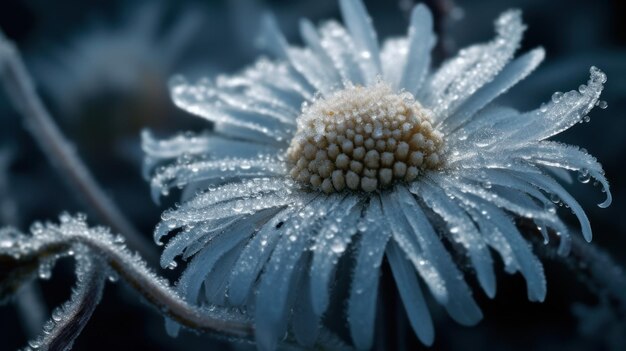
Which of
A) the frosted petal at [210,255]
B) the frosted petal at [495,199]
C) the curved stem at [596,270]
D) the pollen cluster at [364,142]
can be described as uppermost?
the pollen cluster at [364,142]

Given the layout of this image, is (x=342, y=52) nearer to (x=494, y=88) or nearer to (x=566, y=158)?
(x=494, y=88)

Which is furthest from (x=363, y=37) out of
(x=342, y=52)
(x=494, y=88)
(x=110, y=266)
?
(x=110, y=266)

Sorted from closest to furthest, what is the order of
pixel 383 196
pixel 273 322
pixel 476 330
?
pixel 273 322
pixel 383 196
pixel 476 330

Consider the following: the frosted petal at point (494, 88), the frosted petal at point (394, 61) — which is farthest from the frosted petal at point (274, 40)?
the frosted petal at point (494, 88)

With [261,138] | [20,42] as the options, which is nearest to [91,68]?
[20,42]

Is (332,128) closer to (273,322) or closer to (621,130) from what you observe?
(273,322)

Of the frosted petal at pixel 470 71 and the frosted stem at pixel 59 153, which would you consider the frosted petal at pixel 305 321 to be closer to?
the frosted petal at pixel 470 71

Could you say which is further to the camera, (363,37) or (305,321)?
(363,37)
